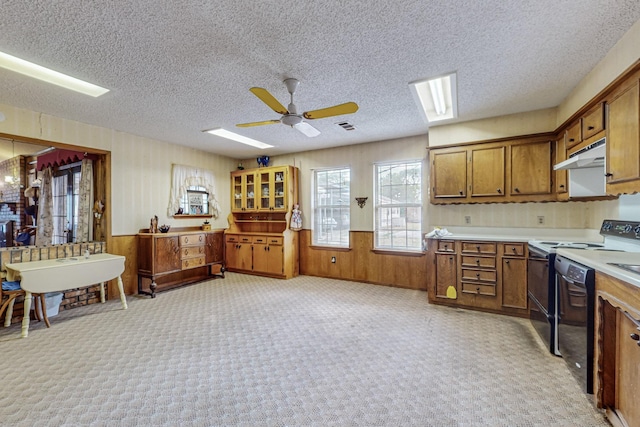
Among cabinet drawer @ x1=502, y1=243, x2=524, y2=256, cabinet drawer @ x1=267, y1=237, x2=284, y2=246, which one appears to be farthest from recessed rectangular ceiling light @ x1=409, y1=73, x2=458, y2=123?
cabinet drawer @ x1=267, y1=237, x2=284, y2=246

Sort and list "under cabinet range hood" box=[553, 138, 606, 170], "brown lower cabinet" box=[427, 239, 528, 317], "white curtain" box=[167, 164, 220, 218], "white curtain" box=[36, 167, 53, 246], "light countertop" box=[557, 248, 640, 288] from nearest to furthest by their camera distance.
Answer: "light countertop" box=[557, 248, 640, 288] < "under cabinet range hood" box=[553, 138, 606, 170] < "brown lower cabinet" box=[427, 239, 528, 317] < "white curtain" box=[36, 167, 53, 246] < "white curtain" box=[167, 164, 220, 218]

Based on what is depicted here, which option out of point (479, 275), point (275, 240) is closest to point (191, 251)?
point (275, 240)

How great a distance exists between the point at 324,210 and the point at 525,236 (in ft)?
10.5

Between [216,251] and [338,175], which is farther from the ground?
[338,175]

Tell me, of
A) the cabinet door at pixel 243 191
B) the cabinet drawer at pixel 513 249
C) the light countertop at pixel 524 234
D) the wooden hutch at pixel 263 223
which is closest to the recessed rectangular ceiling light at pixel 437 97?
the light countertop at pixel 524 234

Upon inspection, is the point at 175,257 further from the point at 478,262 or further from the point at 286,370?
the point at 478,262

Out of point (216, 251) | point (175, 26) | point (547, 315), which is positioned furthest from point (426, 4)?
point (216, 251)

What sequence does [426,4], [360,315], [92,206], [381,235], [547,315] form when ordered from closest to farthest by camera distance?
[426,4] → [547,315] → [360,315] → [92,206] → [381,235]

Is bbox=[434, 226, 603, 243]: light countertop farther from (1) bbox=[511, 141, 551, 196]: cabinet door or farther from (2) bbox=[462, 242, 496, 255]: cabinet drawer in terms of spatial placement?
(1) bbox=[511, 141, 551, 196]: cabinet door

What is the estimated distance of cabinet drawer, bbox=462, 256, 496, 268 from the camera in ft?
11.2

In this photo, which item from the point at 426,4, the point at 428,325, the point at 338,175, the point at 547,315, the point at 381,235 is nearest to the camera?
the point at 426,4

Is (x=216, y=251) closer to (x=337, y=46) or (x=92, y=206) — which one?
(x=92, y=206)

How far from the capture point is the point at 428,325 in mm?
3111

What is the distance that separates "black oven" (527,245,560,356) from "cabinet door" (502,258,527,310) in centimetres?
22
